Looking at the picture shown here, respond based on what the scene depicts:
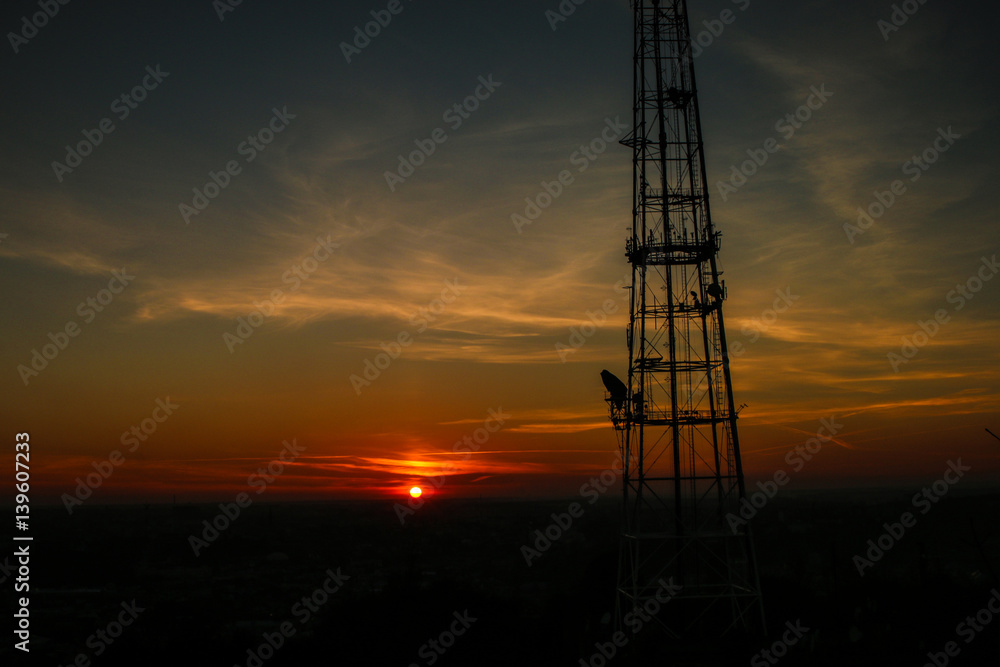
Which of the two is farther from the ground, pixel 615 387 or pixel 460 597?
pixel 615 387

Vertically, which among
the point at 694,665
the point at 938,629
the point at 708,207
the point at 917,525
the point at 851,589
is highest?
the point at 917,525

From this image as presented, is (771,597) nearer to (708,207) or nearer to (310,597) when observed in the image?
(708,207)

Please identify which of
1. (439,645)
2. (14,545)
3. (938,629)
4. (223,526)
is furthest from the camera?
(223,526)

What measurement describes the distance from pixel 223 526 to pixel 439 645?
9836cm

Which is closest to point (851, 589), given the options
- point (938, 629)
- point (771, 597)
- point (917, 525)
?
point (771, 597)

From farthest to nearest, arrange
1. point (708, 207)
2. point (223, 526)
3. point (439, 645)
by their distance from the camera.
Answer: point (223, 526)
point (439, 645)
point (708, 207)

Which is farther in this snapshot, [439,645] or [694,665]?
[439,645]

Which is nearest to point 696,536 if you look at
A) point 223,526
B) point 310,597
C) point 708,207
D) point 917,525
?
point 708,207

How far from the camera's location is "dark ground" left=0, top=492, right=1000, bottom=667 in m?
29.7

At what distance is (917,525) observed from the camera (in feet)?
303

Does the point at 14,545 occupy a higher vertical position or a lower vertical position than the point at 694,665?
higher

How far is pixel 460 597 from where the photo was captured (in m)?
44.8

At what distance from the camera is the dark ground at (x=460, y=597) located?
29688mm

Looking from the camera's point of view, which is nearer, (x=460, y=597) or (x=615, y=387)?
(x=615, y=387)
